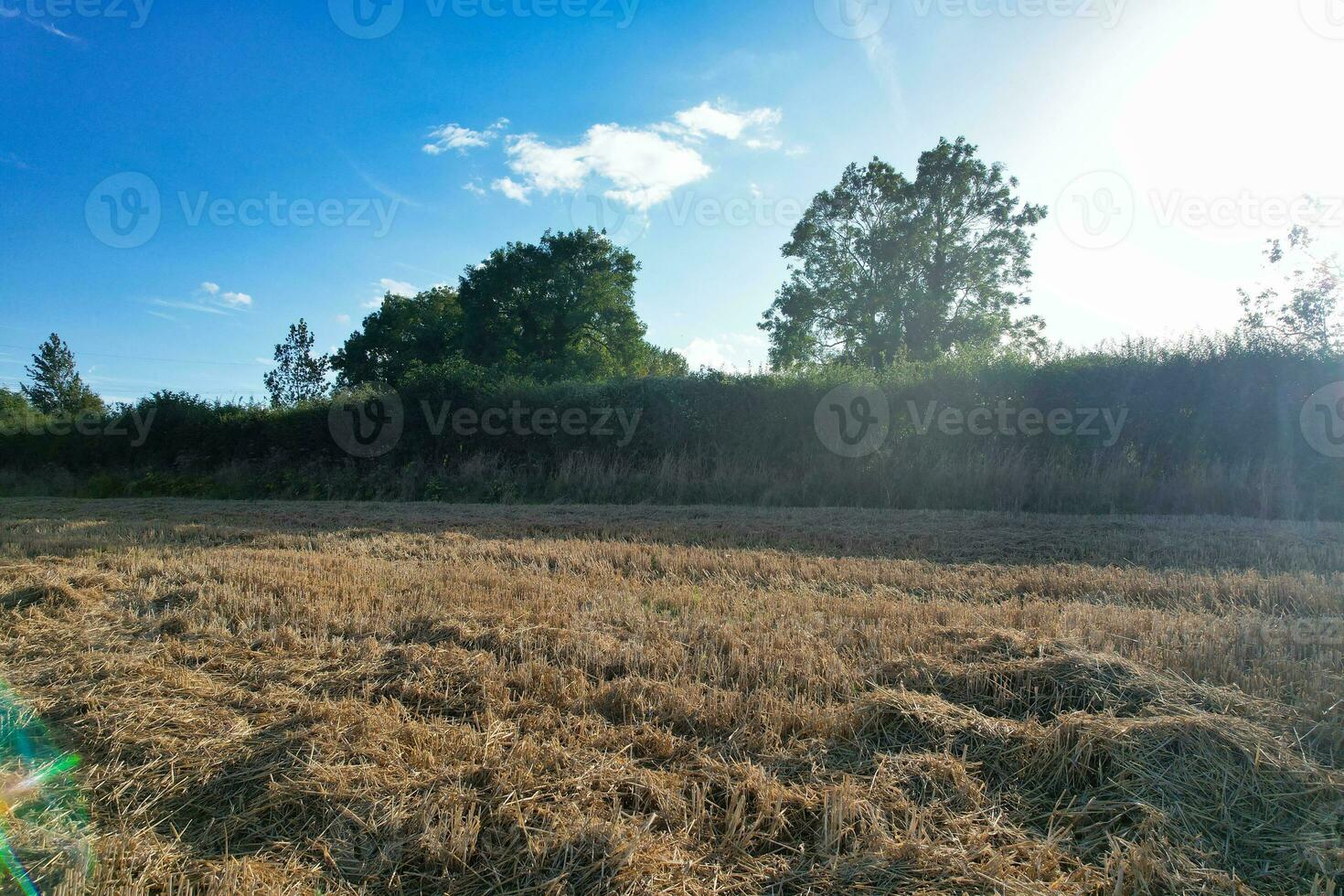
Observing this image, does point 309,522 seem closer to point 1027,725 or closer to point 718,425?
point 718,425

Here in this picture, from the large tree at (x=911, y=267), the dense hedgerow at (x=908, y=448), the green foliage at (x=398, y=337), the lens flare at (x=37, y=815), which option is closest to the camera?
the lens flare at (x=37, y=815)

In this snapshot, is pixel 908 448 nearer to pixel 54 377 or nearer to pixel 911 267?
pixel 911 267

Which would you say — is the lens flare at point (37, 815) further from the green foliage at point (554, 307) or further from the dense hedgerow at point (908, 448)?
the green foliage at point (554, 307)

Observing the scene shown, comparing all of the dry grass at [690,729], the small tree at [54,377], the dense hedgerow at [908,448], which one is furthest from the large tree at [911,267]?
the small tree at [54,377]

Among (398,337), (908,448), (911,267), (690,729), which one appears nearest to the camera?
(690,729)

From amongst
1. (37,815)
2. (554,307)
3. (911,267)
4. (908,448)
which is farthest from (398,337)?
(37,815)

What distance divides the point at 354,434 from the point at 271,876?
16.5 m

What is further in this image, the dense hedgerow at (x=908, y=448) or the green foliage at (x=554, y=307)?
the green foliage at (x=554, y=307)

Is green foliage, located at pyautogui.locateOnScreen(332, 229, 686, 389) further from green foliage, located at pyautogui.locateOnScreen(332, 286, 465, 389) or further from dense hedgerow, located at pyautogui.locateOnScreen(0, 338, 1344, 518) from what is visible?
dense hedgerow, located at pyautogui.locateOnScreen(0, 338, 1344, 518)

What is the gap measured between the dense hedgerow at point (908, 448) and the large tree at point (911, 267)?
16.2 meters

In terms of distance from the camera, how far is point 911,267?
29.6 meters

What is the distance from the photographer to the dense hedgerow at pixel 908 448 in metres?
11.2

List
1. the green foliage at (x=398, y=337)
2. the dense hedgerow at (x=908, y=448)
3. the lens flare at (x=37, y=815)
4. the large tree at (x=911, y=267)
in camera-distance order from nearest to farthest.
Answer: the lens flare at (x=37, y=815) < the dense hedgerow at (x=908, y=448) < the large tree at (x=911, y=267) < the green foliage at (x=398, y=337)

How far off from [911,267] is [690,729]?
99.3 ft
